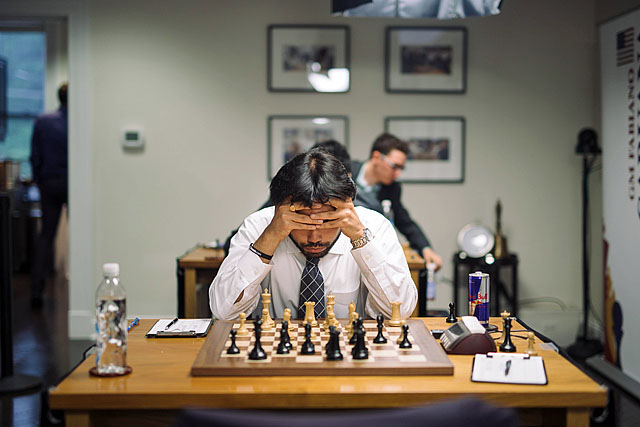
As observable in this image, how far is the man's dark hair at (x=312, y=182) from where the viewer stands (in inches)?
82.4

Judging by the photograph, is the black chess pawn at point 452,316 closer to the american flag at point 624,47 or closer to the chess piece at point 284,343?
the chess piece at point 284,343

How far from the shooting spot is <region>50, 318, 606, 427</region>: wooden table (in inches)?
60.1

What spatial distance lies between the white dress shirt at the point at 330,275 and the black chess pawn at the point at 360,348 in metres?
0.48

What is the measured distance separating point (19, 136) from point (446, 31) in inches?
229

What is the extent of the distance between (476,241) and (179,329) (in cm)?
291

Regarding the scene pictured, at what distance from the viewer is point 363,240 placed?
7.22 ft

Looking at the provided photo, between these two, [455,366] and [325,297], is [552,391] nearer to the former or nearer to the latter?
[455,366]

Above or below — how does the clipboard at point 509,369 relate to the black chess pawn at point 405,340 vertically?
below

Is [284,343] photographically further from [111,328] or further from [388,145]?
[388,145]

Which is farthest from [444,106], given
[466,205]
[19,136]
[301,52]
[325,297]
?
[19,136]

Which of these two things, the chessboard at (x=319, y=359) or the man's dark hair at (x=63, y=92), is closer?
the chessboard at (x=319, y=359)

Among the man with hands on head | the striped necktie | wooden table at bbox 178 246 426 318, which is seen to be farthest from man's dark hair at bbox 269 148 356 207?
wooden table at bbox 178 246 426 318

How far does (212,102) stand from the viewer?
4.79 metres

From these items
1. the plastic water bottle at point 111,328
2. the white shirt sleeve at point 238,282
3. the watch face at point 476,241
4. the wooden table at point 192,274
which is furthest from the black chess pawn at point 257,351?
the watch face at point 476,241
